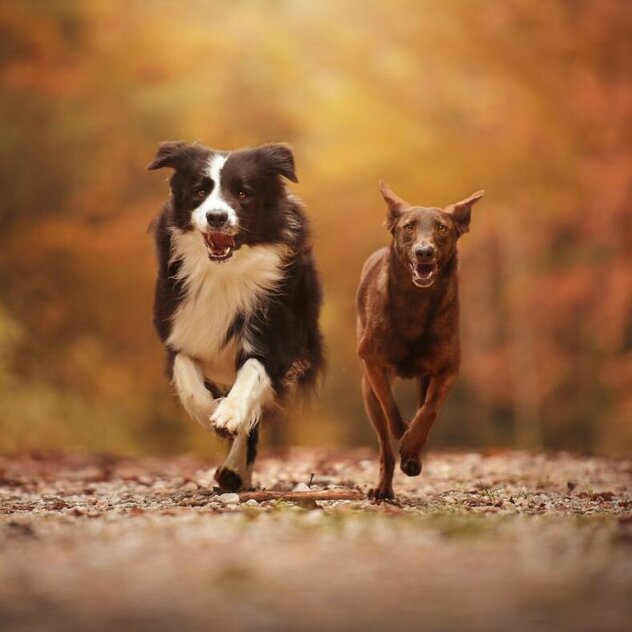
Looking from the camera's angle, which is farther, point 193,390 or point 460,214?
point 193,390

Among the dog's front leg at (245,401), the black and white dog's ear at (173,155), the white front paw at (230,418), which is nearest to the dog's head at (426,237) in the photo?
the dog's front leg at (245,401)

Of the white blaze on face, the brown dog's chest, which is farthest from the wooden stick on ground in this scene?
the white blaze on face

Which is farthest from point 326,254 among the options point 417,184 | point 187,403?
point 187,403

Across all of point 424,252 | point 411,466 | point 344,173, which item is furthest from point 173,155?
point 344,173

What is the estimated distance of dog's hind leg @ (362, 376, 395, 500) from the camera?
5.92 metres

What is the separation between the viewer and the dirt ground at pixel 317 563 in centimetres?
320

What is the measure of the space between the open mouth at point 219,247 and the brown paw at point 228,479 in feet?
3.94

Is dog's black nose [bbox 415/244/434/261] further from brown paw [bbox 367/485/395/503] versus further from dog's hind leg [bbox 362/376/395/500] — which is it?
brown paw [bbox 367/485/395/503]

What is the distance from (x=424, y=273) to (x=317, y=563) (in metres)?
2.29

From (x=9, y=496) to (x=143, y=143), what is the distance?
7898 mm

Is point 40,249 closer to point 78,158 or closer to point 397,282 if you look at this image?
point 78,158

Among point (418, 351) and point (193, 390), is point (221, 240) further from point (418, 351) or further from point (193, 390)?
point (418, 351)

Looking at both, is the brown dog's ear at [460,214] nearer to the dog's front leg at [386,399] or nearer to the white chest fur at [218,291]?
the dog's front leg at [386,399]

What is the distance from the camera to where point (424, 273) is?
5.71m
